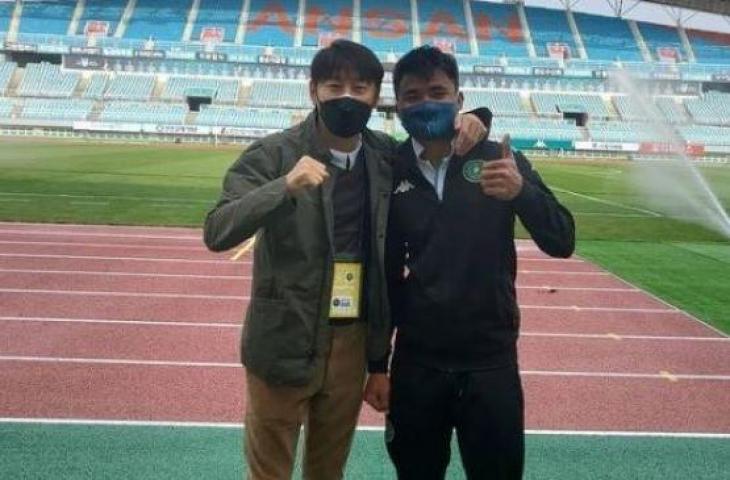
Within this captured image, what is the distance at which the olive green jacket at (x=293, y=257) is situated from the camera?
2381 mm

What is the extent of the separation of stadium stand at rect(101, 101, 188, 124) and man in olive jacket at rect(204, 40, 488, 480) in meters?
50.1

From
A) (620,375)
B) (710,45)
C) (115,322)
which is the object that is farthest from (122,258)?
(710,45)

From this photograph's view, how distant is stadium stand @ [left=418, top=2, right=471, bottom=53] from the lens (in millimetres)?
60750

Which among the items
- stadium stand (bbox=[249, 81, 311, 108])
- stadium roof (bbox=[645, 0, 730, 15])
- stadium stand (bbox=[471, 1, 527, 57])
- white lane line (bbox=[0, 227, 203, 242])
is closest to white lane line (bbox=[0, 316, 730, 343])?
white lane line (bbox=[0, 227, 203, 242])

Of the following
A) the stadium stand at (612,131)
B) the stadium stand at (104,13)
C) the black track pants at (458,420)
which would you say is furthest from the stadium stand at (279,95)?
the black track pants at (458,420)

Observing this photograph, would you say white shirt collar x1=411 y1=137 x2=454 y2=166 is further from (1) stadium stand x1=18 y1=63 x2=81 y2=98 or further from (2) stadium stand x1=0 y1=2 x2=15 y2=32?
(2) stadium stand x1=0 y1=2 x2=15 y2=32

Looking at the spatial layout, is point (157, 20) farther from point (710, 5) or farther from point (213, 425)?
point (213, 425)

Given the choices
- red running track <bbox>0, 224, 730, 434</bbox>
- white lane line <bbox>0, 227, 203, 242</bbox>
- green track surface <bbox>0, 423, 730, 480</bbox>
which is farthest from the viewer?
white lane line <bbox>0, 227, 203, 242</bbox>

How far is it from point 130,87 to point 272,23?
13344 mm

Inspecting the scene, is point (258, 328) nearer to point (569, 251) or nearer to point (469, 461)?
point (469, 461)

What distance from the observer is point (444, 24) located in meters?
62.7

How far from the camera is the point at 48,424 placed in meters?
4.34

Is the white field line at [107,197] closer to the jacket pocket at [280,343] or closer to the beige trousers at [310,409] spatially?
the beige trousers at [310,409]

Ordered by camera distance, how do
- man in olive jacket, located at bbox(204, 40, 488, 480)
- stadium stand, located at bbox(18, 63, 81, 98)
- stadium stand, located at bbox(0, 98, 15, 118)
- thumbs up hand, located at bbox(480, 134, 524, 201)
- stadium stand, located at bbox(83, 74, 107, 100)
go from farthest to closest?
1. stadium stand, located at bbox(83, 74, 107, 100)
2. stadium stand, located at bbox(18, 63, 81, 98)
3. stadium stand, located at bbox(0, 98, 15, 118)
4. man in olive jacket, located at bbox(204, 40, 488, 480)
5. thumbs up hand, located at bbox(480, 134, 524, 201)
